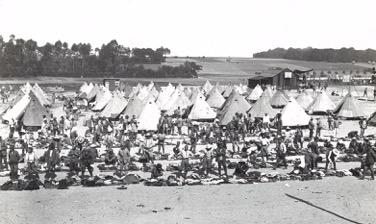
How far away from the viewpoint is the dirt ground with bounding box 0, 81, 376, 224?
39.3ft

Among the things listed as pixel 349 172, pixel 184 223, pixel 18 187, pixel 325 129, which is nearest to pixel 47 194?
pixel 18 187

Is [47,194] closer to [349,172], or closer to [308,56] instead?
[349,172]

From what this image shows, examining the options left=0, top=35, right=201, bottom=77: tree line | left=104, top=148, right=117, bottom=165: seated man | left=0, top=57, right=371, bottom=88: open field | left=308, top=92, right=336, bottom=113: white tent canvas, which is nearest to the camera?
left=104, top=148, right=117, bottom=165: seated man

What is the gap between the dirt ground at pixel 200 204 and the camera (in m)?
12.0

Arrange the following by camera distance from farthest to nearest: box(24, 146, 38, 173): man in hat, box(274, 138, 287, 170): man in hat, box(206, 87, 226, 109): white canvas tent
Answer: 1. box(206, 87, 226, 109): white canvas tent
2. box(274, 138, 287, 170): man in hat
3. box(24, 146, 38, 173): man in hat

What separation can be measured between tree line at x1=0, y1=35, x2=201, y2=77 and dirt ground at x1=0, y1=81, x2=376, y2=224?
3308 inches

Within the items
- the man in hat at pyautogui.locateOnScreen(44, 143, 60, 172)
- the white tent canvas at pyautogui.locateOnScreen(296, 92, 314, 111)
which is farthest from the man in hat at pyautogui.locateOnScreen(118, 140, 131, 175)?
the white tent canvas at pyautogui.locateOnScreen(296, 92, 314, 111)

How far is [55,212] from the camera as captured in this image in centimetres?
1241

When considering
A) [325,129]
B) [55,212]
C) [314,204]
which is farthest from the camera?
[325,129]

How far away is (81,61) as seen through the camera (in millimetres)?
110938

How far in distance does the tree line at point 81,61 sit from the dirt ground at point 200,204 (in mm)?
84032

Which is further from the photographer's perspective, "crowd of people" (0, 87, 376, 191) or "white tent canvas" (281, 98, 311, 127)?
"white tent canvas" (281, 98, 311, 127)

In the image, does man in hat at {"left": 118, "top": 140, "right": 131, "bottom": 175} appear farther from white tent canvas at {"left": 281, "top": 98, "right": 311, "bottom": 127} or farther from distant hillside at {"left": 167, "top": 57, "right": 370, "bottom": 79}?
distant hillside at {"left": 167, "top": 57, "right": 370, "bottom": 79}

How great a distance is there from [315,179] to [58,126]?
14.6m
